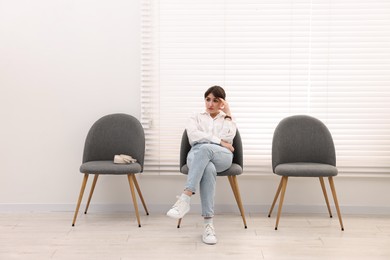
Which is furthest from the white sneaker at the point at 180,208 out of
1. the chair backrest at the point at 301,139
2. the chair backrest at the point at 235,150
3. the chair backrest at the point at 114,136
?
the chair backrest at the point at 301,139

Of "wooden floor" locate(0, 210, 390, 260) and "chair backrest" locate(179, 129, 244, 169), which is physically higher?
"chair backrest" locate(179, 129, 244, 169)

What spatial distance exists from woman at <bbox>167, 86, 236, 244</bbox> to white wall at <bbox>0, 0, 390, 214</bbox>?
0.65 m

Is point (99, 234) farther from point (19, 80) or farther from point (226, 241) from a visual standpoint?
point (19, 80)

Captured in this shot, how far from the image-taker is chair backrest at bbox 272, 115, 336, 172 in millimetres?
4148

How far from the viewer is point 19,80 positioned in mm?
4441

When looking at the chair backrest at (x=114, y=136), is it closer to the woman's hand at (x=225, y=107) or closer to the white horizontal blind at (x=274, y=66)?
the white horizontal blind at (x=274, y=66)

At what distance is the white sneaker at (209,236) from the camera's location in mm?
3432

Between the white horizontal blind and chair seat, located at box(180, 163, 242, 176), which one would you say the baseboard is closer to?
the white horizontal blind

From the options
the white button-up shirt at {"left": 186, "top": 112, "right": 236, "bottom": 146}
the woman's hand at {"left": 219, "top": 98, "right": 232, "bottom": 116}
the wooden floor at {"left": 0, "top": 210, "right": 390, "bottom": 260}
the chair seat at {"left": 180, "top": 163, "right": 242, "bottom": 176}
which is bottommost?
the wooden floor at {"left": 0, "top": 210, "right": 390, "bottom": 260}

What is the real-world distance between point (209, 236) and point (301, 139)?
1305mm

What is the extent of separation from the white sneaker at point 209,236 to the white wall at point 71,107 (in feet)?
3.00

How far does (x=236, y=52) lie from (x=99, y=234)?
198 centimetres

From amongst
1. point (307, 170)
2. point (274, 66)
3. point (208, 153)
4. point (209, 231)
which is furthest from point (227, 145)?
point (274, 66)

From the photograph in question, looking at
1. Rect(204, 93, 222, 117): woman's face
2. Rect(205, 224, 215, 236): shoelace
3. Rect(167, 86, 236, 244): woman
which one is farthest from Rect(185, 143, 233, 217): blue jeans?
Rect(204, 93, 222, 117): woman's face
